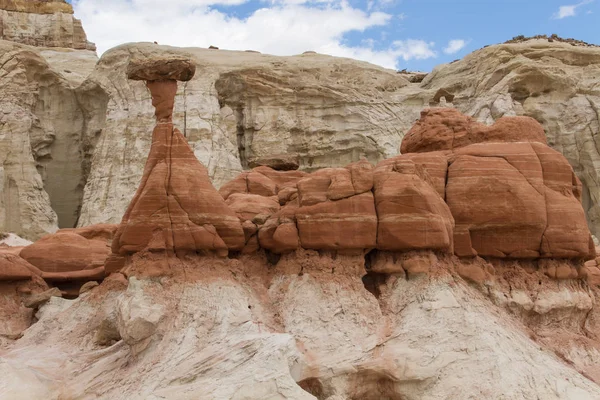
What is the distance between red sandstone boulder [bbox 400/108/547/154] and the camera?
63.8ft

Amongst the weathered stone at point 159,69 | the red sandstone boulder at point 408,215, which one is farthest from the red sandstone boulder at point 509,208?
the weathered stone at point 159,69

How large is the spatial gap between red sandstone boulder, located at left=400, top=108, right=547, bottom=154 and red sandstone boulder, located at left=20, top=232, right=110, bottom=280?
29.8ft

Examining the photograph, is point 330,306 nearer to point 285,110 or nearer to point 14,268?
point 14,268

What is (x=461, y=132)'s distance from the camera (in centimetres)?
1964

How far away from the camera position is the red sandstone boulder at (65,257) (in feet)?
71.9

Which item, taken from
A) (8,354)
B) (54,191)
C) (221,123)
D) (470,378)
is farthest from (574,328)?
(54,191)

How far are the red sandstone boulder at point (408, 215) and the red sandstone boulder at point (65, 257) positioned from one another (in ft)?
28.4

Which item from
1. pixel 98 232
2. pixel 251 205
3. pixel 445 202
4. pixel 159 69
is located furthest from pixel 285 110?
pixel 159 69

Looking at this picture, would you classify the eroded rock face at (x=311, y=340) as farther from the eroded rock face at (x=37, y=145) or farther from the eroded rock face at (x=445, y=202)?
the eroded rock face at (x=37, y=145)

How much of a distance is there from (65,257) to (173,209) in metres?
7.16

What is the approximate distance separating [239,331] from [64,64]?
131 ft

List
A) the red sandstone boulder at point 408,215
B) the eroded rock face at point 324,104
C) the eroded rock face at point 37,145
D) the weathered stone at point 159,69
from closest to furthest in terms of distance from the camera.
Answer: the red sandstone boulder at point 408,215 → the weathered stone at point 159,69 → the eroded rock face at point 37,145 → the eroded rock face at point 324,104

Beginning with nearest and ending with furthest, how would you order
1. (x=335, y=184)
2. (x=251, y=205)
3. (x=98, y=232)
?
(x=335, y=184), (x=251, y=205), (x=98, y=232)

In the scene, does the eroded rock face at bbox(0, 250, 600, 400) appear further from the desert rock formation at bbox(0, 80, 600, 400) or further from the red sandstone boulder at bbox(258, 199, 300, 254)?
the red sandstone boulder at bbox(258, 199, 300, 254)
